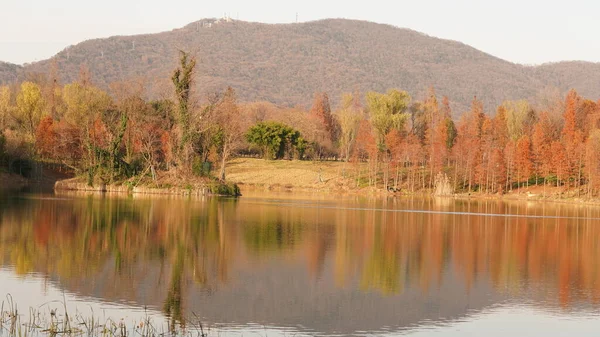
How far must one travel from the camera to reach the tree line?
201 feet

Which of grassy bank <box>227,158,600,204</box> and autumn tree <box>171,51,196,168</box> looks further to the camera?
grassy bank <box>227,158,600,204</box>

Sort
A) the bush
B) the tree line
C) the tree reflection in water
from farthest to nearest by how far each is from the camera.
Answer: the tree line → the bush → the tree reflection in water

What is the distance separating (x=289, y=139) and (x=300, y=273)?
3297 inches

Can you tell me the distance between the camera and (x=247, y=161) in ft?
330

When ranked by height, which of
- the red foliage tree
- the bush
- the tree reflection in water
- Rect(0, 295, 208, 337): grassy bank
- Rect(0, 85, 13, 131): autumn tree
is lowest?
Rect(0, 295, 208, 337): grassy bank

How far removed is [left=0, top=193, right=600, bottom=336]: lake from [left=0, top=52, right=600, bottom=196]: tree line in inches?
880

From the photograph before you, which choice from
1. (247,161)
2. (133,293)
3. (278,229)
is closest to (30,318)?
(133,293)

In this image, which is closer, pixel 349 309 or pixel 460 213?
pixel 349 309

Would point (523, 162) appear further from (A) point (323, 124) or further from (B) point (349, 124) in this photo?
(A) point (323, 124)

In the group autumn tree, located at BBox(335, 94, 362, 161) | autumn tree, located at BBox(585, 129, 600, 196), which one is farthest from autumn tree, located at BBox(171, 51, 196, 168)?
autumn tree, located at BBox(335, 94, 362, 161)

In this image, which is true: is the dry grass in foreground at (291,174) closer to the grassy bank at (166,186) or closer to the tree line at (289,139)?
the tree line at (289,139)

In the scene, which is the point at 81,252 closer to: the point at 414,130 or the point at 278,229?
the point at 278,229

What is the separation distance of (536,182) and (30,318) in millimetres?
72430

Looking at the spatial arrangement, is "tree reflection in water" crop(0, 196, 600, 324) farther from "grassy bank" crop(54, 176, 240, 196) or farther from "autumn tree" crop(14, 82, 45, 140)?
"autumn tree" crop(14, 82, 45, 140)
